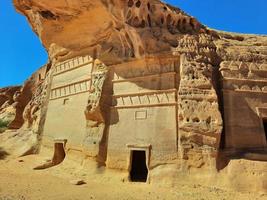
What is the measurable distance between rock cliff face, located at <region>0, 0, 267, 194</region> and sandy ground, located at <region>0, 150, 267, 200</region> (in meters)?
0.72

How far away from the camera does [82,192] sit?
27.6 feet

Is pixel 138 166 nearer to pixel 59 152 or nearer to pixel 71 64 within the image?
pixel 59 152

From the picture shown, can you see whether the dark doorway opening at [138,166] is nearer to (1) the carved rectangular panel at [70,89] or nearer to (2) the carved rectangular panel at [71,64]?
(1) the carved rectangular panel at [70,89]

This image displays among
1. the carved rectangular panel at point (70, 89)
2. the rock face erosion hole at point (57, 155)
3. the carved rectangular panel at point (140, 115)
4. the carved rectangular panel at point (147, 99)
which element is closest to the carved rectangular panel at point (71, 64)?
the carved rectangular panel at point (70, 89)

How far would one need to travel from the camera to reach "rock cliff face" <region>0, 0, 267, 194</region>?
31.9 ft

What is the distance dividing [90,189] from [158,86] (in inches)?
190

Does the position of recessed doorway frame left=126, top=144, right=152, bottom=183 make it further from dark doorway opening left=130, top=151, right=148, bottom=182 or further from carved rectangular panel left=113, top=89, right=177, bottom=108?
carved rectangular panel left=113, top=89, right=177, bottom=108

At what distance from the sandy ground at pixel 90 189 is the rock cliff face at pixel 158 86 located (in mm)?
717

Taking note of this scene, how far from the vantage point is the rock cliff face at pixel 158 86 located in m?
9.71

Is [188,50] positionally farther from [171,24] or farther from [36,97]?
[36,97]

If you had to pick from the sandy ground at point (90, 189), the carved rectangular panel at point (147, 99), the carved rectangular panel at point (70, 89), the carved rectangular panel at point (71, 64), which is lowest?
the sandy ground at point (90, 189)

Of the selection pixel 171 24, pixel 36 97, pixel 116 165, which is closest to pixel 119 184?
pixel 116 165

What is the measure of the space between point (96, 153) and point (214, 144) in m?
4.78

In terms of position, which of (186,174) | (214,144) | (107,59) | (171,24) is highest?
(171,24)
